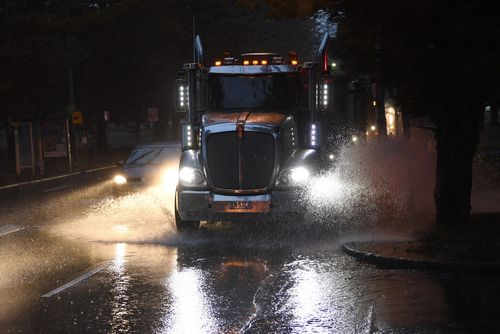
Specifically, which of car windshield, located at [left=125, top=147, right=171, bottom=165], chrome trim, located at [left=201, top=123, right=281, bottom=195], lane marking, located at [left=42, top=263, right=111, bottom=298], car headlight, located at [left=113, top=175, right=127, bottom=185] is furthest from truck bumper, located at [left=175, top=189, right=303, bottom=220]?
car headlight, located at [left=113, top=175, right=127, bottom=185]

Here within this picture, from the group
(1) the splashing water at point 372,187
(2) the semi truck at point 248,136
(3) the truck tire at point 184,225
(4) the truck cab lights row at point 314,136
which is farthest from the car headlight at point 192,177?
(4) the truck cab lights row at point 314,136

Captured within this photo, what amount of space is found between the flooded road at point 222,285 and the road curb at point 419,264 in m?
0.14

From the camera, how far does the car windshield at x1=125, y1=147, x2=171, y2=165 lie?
20.7 metres

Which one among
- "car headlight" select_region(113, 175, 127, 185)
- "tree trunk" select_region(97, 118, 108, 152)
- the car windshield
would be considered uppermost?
the car windshield

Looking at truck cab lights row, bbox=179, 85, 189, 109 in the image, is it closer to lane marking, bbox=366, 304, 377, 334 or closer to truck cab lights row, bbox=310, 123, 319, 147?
truck cab lights row, bbox=310, 123, 319, 147

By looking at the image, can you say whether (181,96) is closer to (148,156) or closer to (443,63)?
(443,63)

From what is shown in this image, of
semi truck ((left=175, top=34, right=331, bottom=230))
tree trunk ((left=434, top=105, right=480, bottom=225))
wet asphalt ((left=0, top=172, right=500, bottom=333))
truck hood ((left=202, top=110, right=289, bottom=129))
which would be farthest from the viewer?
truck hood ((left=202, top=110, right=289, bottom=129))

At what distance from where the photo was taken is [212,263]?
38.1 feet

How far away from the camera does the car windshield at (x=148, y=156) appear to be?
2066 centimetres

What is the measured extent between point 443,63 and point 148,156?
10.3 m

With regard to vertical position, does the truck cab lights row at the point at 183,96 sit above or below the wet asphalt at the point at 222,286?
above

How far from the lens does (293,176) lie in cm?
1397

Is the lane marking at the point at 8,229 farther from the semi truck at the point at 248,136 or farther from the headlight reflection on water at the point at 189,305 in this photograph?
the headlight reflection on water at the point at 189,305

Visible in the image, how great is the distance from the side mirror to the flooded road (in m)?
2.33
